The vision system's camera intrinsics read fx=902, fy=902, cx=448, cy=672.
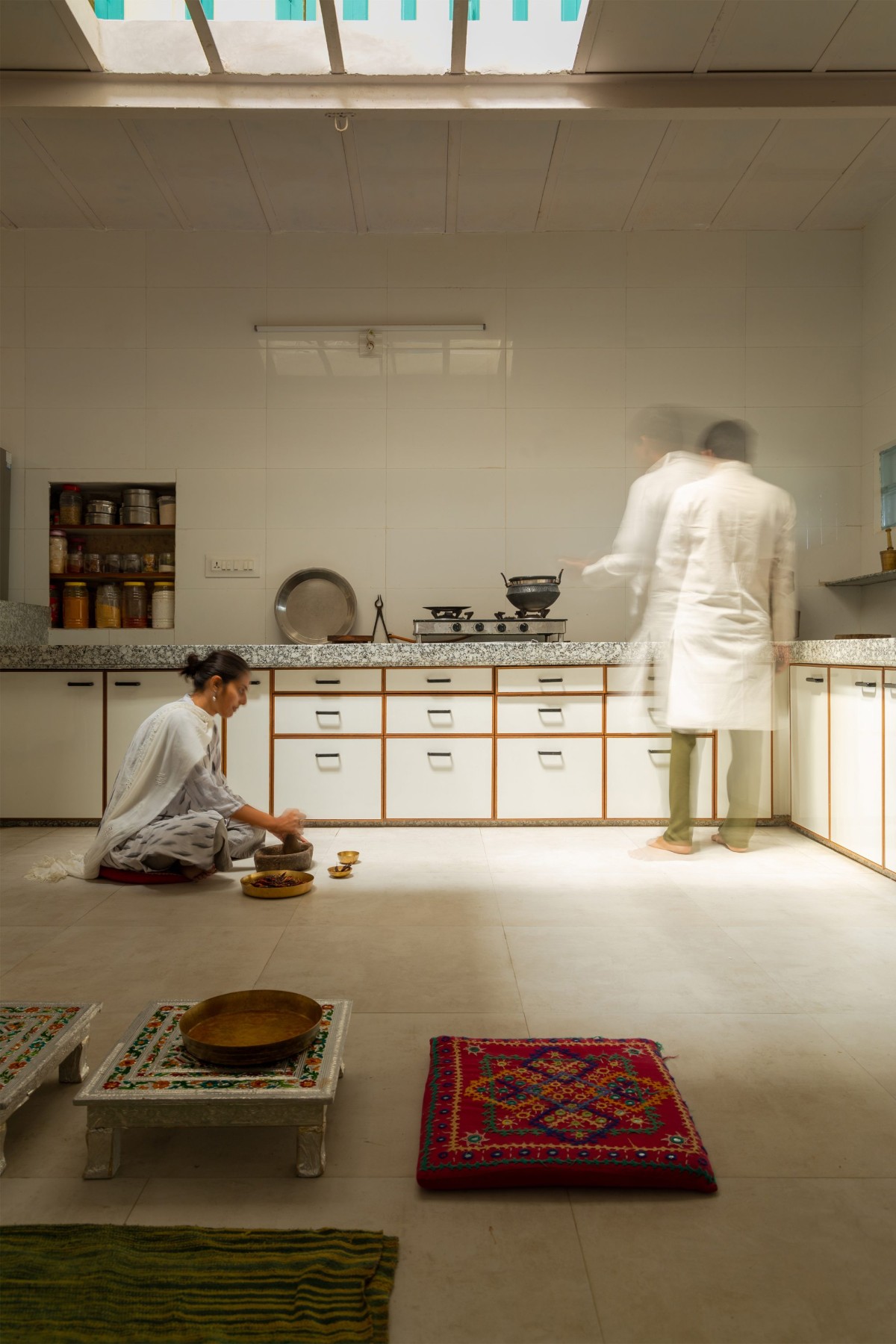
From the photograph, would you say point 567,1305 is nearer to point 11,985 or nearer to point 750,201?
point 11,985

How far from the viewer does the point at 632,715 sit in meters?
4.17

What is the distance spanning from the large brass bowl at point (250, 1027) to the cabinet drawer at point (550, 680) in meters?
2.63

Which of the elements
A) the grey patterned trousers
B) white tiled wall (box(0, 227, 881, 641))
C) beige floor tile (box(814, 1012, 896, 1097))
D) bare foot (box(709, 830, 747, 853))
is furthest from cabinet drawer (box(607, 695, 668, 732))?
beige floor tile (box(814, 1012, 896, 1097))

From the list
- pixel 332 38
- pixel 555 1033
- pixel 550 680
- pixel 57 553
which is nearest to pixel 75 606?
pixel 57 553

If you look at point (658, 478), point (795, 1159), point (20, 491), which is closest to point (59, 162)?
point (20, 491)

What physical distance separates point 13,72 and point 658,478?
3.02 metres

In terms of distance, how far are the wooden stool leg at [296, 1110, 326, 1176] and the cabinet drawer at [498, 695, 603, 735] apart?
2.86m

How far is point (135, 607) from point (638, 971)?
3.62 metres

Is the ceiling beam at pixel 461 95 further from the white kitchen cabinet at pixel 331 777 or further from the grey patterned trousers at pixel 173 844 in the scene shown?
the grey patterned trousers at pixel 173 844

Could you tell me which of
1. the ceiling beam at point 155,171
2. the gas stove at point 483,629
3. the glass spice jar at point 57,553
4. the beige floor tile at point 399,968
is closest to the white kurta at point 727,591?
the gas stove at point 483,629

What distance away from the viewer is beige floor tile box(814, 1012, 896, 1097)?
1.74 meters

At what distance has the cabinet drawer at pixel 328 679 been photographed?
13.8 ft

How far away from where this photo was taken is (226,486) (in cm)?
494

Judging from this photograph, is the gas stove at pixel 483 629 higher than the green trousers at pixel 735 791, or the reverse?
the gas stove at pixel 483 629
